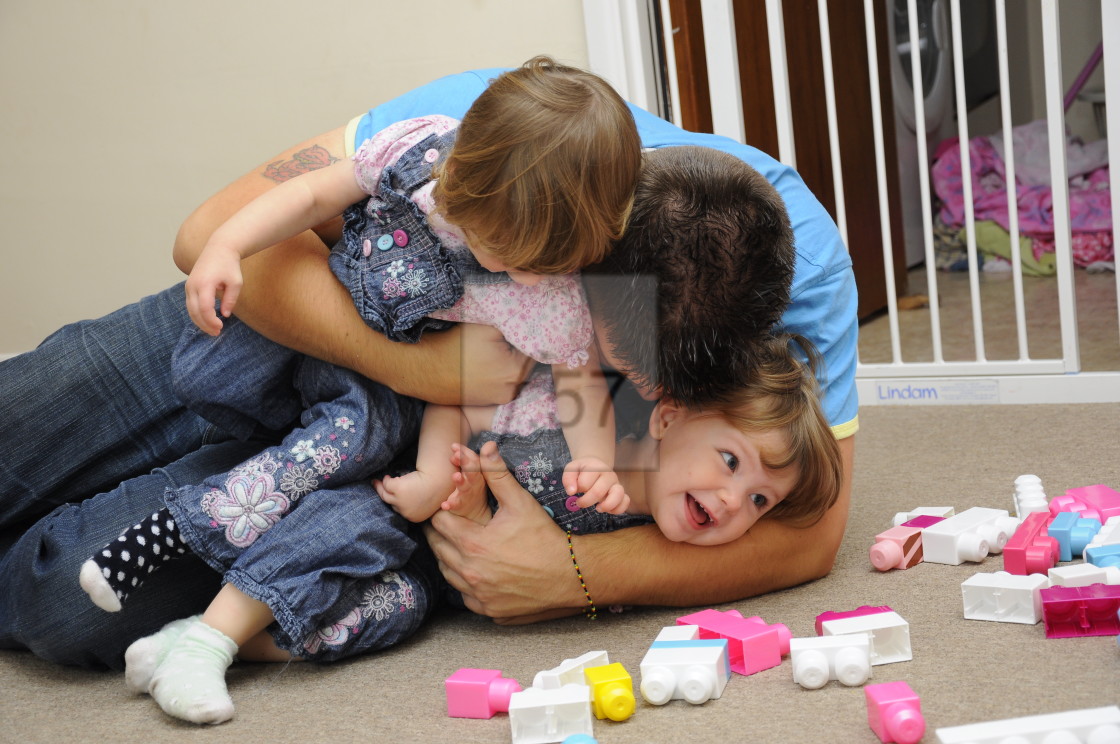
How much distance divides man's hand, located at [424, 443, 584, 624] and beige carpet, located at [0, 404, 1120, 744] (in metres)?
0.04

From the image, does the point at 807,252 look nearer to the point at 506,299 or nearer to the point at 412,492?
the point at 506,299

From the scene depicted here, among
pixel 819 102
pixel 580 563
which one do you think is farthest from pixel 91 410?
pixel 819 102

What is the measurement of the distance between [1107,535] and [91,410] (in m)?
0.99

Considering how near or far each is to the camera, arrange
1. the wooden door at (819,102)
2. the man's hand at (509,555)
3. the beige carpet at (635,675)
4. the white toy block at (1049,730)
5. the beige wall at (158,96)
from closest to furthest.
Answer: the white toy block at (1049,730) < the beige carpet at (635,675) < the man's hand at (509,555) < the wooden door at (819,102) < the beige wall at (158,96)

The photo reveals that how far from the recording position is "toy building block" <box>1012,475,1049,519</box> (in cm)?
110

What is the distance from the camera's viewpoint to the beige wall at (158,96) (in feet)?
6.41

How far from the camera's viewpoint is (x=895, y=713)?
2.25 ft

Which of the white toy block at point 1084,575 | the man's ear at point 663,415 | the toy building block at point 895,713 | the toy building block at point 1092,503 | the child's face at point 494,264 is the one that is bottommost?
the toy building block at point 1092,503

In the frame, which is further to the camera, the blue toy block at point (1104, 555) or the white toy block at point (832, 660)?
the blue toy block at point (1104, 555)

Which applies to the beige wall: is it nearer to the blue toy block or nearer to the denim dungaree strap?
the denim dungaree strap

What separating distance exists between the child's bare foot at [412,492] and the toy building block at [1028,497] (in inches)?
23.9

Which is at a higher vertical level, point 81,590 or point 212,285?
point 212,285

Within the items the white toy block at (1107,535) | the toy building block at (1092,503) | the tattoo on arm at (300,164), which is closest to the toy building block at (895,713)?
the white toy block at (1107,535)

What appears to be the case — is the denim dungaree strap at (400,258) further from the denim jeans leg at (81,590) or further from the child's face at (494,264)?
the denim jeans leg at (81,590)
